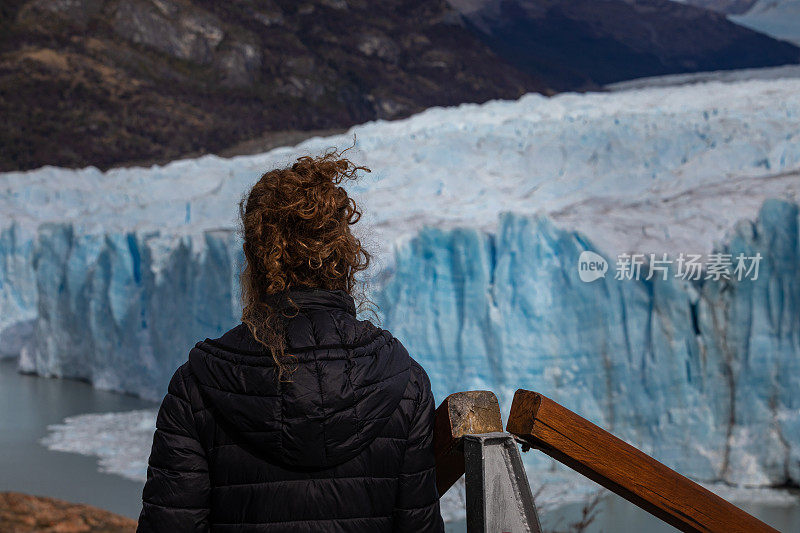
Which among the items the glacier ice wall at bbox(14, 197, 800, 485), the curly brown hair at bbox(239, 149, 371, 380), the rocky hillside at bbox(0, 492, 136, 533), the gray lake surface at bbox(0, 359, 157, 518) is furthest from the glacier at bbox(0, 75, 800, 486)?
the curly brown hair at bbox(239, 149, 371, 380)

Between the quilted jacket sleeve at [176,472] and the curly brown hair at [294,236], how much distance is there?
101 mm

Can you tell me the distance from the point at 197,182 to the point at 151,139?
12.4 feet

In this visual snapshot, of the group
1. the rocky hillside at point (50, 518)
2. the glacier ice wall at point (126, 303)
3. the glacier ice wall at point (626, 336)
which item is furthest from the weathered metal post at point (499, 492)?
the glacier ice wall at point (126, 303)

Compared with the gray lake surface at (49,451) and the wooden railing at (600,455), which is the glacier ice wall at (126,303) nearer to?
the gray lake surface at (49,451)

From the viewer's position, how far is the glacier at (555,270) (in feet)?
14.9

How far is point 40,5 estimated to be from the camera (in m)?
12.4

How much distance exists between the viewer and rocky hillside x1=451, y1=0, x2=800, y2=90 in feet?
61.5

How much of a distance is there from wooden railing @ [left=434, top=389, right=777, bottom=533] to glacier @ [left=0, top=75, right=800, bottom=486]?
2.19m

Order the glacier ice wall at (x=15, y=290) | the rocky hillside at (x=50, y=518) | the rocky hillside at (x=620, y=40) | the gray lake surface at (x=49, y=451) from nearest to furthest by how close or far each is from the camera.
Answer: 1. the rocky hillside at (x=50, y=518)
2. the gray lake surface at (x=49, y=451)
3. the glacier ice wall at (x=15, y=290)
4. the rocky hillside at (x=620, y=40)

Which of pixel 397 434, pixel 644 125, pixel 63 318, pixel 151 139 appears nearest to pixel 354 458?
pixel 397 434

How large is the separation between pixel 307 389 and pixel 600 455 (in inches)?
9.8

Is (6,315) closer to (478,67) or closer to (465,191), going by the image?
(465,191)

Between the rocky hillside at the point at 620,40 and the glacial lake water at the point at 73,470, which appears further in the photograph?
the rocky hillside at the point at 620,40

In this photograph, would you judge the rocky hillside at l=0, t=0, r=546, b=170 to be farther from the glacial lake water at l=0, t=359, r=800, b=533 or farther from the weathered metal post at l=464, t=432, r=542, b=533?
the weathered metal post at l=464, t=432, r=542, b=533
